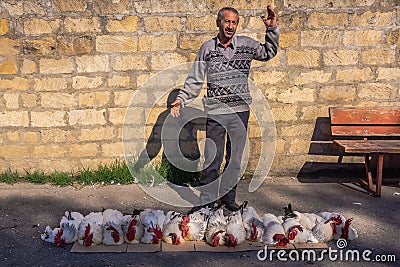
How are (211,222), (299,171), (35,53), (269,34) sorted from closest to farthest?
(211,222)
(269,34)
(35,53)
(299,171)

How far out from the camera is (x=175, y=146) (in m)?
5.80

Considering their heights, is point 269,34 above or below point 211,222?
above

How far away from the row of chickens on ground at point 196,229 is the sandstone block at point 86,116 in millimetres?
1695

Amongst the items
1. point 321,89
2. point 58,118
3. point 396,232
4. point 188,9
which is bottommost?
point 396,232

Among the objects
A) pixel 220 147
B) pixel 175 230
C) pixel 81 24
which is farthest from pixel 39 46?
pixel 175 230

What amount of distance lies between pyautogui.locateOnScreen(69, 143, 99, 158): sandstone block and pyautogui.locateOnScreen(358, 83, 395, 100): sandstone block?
3.20 metres

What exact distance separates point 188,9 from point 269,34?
4.50 feet

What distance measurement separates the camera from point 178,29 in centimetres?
555

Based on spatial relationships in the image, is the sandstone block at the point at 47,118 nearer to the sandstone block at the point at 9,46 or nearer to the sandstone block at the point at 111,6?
the sandstone block at the point at 9,46

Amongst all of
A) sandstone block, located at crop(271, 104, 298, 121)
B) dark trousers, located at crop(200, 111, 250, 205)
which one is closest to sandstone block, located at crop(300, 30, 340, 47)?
sandstone block, located at crop(271, 104, 298, 121)

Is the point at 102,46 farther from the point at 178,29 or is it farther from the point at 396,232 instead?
the point at 396,232

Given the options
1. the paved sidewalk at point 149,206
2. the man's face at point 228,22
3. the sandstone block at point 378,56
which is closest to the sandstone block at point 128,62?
the paved sidewalk at point 149,206

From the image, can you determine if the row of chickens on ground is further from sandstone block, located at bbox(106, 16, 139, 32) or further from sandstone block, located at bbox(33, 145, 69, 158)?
sandstone block, located at bbox(106, 16, 139, 32)

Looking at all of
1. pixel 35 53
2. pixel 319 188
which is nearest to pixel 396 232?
pixel 319 188
